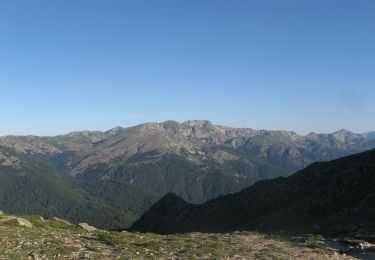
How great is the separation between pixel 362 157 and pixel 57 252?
84.4 m

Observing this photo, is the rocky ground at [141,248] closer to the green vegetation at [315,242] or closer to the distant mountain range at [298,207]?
the green vegetation at [315,242]

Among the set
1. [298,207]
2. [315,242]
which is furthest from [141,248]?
[298,207]

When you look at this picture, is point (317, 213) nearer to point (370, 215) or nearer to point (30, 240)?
point (370, 215)

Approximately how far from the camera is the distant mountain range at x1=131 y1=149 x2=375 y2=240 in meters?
56.7

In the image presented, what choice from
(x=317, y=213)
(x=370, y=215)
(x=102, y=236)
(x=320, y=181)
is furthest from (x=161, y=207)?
(x=102, y=236)

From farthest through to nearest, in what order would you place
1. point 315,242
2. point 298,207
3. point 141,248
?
1. point 298,207
2. point 315,242
3. point 141,248

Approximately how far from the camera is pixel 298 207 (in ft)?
274

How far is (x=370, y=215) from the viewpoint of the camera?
167ft

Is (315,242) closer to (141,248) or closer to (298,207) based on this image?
(141,248)

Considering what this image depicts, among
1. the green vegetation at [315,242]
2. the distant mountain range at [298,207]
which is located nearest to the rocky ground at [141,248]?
the green vegetation at [315,242]

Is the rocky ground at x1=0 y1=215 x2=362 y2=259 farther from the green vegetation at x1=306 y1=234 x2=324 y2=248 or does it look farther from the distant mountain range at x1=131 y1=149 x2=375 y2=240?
the distant mountain range at x1=131 y1=149 x2=375 y2=240

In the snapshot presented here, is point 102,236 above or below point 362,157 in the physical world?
below

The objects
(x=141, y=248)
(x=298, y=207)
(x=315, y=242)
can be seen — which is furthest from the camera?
(x=298, y=207)

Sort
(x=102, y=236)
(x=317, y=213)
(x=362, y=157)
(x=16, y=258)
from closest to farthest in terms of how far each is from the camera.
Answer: (x=16, y=258), (x=102, y=236), (x=317, y=213), (x=362, y=157)
